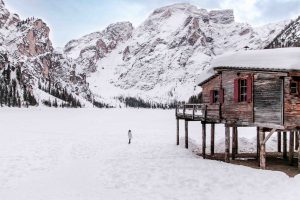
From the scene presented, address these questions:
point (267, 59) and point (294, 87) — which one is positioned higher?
point (267, 59)

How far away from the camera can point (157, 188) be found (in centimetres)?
2470

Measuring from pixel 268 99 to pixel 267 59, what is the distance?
2.70m

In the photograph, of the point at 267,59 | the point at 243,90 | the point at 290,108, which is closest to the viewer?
the point at 290,108

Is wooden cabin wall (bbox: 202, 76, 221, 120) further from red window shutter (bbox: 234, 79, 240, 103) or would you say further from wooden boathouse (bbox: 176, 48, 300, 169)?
red window shutter (bbox: 234, 79, 240, 103)

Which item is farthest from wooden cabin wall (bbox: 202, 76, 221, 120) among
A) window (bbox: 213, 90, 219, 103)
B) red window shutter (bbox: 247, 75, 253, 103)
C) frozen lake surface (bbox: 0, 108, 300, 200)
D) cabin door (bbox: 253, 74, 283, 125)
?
cabin door (bbox: 253, 74, 283, 125)

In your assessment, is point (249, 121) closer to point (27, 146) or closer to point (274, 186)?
point (274, 186)

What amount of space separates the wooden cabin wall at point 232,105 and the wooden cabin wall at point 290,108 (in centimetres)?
289

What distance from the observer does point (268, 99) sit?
90.9 feet

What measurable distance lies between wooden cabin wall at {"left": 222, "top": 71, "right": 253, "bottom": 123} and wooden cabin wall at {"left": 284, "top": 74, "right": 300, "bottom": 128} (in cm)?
289

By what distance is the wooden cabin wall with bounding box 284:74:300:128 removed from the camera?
87.4 feet

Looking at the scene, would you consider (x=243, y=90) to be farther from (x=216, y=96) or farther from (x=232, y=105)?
(x=216, y=96)

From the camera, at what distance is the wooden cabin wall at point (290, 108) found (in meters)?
26.6

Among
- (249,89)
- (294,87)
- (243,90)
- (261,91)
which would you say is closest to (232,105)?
(243,90)

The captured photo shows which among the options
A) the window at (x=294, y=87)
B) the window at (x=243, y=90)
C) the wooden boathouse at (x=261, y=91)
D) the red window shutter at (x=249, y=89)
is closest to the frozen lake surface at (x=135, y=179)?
the wooden boathouse at (x=261, y=91)
